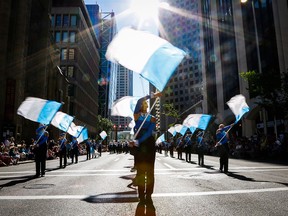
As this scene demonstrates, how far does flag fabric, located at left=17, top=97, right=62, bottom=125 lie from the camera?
33.6ft

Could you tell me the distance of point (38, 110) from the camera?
1038 centimetres

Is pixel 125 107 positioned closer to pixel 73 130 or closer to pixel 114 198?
pixel 114 198

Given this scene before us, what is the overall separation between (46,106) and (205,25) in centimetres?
5605

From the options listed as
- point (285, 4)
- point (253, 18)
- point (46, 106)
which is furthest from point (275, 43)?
point (46, 106)

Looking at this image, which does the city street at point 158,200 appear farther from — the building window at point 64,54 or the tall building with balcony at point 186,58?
the tall building with balcony at point 186,58

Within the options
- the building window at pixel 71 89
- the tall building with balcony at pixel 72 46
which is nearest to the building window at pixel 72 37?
the tall building with balcony at pixel 72 46

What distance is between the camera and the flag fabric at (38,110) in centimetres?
1023

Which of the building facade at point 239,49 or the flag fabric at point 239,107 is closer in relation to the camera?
the flag fabric at point 239,107

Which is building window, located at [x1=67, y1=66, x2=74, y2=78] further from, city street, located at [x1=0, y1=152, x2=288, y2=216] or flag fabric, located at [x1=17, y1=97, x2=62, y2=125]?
city street, located at [x1=0, y1=152, x2=288, y2=216]

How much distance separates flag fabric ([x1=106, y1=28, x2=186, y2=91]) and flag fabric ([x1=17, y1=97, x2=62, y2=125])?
17.4ft

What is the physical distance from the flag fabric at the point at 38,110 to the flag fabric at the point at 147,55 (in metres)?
5.30

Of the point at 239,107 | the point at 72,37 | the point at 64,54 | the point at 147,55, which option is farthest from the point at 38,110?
the point at 72,37

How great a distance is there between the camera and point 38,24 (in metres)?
39.9

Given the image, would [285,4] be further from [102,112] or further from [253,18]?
[102,112]
